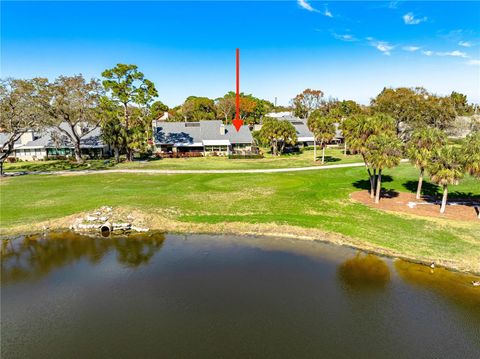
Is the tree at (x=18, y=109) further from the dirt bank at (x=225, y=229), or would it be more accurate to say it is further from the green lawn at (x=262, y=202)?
the dirt bank at (x=225, y=229)

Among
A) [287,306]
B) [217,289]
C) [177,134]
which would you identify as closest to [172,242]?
[217,289]

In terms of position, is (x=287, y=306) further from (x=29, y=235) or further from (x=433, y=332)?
(x=29, y=235)

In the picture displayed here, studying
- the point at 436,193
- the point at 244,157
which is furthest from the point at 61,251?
the point at 244,157

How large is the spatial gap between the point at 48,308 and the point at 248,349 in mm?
9782

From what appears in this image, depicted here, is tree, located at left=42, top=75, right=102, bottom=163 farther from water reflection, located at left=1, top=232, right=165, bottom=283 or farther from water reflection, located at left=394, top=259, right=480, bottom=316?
water reflection, located at left=394, top=259, right=480, bottom=316

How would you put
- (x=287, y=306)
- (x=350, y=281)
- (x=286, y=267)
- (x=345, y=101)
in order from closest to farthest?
(x=287, y=306)
(x=350, y=281)
(x=286, y=267)
(x=345, y=101)

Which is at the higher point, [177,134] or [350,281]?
[177,134]

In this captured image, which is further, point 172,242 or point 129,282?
point 172,242

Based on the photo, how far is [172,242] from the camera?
24250 mm

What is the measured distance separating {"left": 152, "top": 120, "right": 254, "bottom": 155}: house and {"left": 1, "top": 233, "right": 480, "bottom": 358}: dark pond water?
155ft

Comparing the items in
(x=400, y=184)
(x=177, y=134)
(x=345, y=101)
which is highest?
(x=345, y=101)

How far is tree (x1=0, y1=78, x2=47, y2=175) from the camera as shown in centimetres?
4509

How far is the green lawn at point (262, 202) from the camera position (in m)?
23.7

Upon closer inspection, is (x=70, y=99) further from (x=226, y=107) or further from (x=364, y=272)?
(x=226, y=107)
